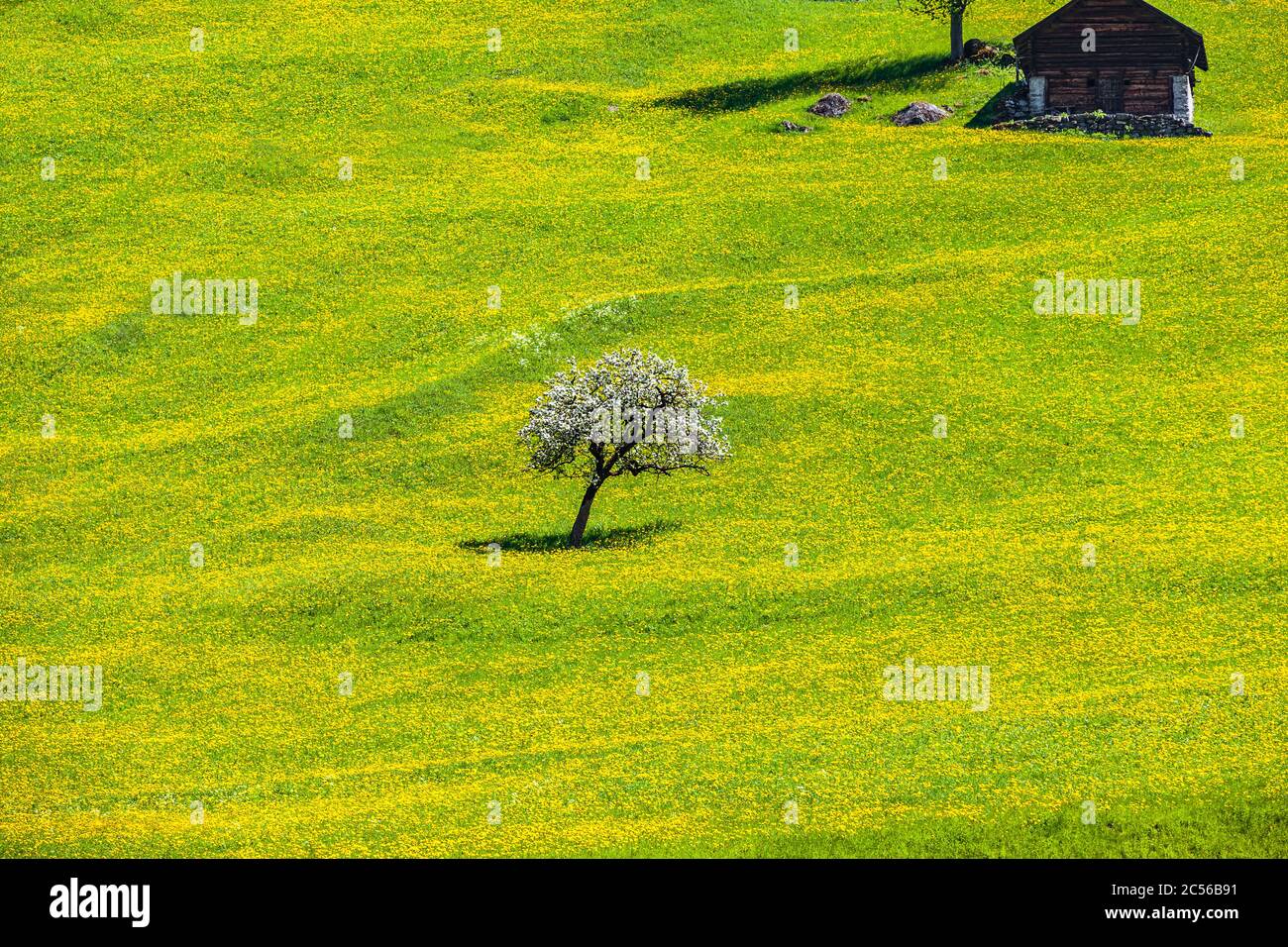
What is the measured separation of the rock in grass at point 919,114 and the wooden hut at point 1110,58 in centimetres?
526

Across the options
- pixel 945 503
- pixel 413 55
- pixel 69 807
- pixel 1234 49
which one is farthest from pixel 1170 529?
pixel 413 55

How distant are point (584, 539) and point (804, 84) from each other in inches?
2151

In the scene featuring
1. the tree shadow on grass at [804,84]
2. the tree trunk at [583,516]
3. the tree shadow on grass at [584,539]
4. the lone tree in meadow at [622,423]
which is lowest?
the tree shadow on grass at [584,539]

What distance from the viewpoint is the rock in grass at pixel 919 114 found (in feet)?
339

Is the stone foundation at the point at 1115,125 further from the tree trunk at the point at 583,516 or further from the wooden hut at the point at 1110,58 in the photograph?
the tree trunk at the point at 583,516

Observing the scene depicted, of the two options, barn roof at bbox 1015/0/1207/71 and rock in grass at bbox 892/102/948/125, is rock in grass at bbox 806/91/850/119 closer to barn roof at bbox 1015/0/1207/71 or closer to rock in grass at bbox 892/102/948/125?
rock in grass at bbox 892/102/948/125

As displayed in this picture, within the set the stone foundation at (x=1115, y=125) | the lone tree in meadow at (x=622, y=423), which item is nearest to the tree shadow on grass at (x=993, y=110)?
the stone foundation at (x=1115, y=125)

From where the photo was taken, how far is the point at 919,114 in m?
104

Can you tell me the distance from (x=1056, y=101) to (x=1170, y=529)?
154 ft

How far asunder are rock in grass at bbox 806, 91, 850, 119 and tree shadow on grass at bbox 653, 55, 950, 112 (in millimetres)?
2464

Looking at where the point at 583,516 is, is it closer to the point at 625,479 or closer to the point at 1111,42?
the point at 625,479

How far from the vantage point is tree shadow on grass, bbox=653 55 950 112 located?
357ft

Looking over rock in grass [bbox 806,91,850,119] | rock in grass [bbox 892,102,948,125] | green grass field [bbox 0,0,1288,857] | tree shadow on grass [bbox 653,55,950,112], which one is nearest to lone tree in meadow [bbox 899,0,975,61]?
tree shadow on grass [bbox 653,55,950,112]

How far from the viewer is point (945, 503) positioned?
213 ft
